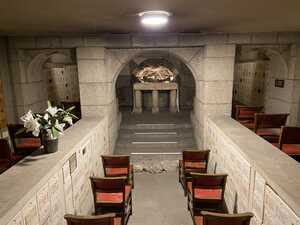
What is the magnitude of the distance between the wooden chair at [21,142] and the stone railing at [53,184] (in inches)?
21.9

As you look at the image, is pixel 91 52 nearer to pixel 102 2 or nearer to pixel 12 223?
pixel 102 2

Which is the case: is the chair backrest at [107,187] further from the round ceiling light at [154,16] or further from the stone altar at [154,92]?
the stone altar at [154,92]

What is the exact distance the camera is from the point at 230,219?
197 centimetres

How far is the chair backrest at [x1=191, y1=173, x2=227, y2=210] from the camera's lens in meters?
2.90

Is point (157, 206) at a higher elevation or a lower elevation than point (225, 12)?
lower

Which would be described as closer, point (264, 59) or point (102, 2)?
point (102, 2)

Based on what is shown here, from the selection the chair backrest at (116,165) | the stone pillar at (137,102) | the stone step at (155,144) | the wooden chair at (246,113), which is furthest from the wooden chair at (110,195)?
the stone pillar at (137,102)

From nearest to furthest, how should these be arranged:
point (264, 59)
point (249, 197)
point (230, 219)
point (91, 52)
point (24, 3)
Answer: point (230, 219)
point (24, 3)
point (249, 197)
point (91, 52)
point (264, 59)

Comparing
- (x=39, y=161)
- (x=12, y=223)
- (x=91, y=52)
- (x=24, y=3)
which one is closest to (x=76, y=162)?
(x=39, y=161)

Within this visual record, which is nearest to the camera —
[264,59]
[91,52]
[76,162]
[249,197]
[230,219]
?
[230,219]

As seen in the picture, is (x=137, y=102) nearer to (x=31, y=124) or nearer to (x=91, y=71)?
(x=91, y=71)

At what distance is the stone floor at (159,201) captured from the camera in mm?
3424

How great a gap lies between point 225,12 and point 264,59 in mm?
5455

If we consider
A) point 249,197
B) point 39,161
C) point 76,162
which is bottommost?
point 249,197
